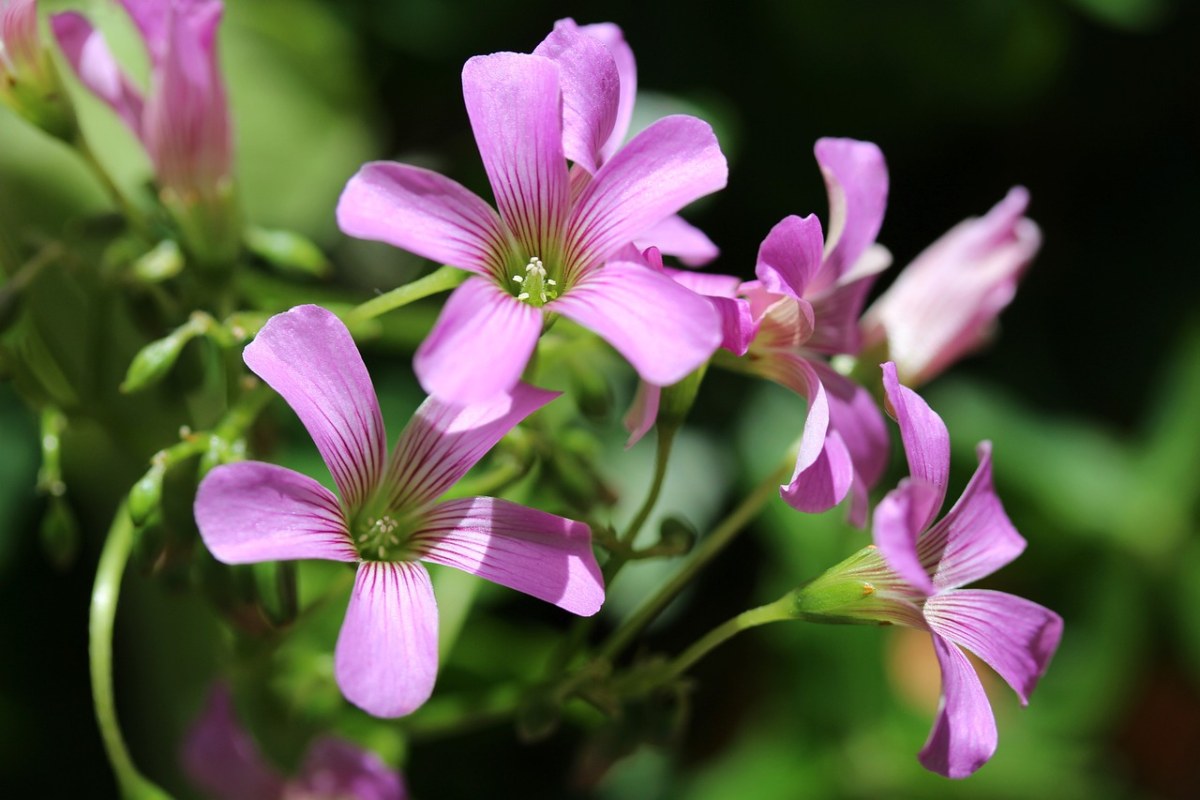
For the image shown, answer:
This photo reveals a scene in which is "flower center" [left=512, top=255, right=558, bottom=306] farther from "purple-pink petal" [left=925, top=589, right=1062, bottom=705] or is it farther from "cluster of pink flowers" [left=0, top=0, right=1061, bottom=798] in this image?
"purple-pink petal" [left=925, top=589, right=1062, bottom=705]

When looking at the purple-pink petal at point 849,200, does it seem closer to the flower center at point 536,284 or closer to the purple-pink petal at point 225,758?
the flower center at point 536,284

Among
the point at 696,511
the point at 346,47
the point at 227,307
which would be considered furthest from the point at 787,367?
the point at 346,47

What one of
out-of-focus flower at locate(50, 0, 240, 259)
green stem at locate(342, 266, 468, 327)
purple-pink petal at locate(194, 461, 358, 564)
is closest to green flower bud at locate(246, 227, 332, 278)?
out-of-focus flower at locate(50, 0, 240, 259)

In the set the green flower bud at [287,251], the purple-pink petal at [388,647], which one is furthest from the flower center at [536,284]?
the green flower bud at [287,251]

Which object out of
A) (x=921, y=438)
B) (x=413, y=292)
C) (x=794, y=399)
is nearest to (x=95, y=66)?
(x=413, y=292)

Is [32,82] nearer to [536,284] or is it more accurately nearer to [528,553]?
[536,284]

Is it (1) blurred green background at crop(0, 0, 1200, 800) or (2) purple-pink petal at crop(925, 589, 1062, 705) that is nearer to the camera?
(2) purple-pink petal at crop(925, 589, 1062, 705)
